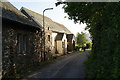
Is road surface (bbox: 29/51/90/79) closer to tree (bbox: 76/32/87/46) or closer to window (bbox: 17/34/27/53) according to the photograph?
window (bbox: 17/34/27/53)

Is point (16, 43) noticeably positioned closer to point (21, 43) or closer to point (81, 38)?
point (21, 43)

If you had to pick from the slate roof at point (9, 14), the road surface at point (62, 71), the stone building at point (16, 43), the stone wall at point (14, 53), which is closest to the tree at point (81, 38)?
the stone building at point (16, 43)

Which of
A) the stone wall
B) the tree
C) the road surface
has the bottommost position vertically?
the road surface

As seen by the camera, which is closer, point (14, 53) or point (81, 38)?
point (14, 53)

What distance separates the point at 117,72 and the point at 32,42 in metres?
Answer: 9.31

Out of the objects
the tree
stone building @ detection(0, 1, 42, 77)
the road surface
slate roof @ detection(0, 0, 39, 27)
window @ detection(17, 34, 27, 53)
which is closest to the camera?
the road surface

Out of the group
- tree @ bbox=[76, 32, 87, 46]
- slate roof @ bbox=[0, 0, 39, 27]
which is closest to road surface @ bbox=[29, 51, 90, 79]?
slate roof @ bbox=[0, 0, 39, 27]

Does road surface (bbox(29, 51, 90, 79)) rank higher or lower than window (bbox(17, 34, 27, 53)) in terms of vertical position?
lower

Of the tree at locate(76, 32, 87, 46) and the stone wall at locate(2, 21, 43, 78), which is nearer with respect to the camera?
the stone wall at locate(2, 21, 43, 78)

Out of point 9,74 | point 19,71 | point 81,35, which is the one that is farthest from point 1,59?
point 81,35

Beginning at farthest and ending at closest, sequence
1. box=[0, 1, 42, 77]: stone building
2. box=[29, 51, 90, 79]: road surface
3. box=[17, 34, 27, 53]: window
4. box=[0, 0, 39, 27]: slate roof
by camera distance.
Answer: box=[17, 34, 27, 53]: window
box=[0, 0, 39, 27]: slate roof
box=[0, 1, 42, 77]: stone building
box=[29, 51, 90, 79]: road surface

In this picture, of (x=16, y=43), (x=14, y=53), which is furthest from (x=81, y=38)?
(x=14, y=53)

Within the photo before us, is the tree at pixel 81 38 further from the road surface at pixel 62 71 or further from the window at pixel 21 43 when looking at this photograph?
the window at pixel 21 43

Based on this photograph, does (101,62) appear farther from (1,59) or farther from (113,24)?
(1,59)
